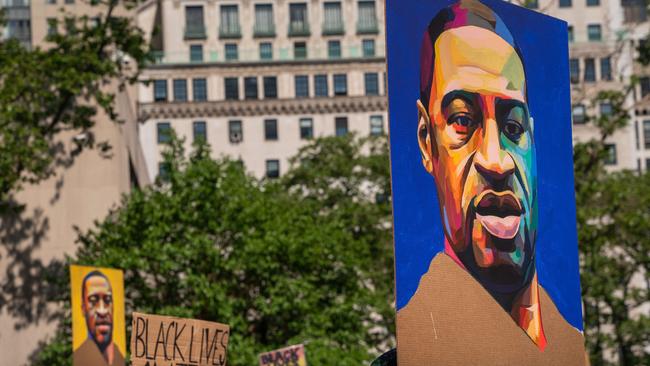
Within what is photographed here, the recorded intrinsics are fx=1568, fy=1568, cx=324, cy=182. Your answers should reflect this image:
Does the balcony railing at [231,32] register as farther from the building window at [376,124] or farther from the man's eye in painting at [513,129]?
the man's eye in painting at [513,129]

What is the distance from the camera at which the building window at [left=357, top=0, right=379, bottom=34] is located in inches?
4678

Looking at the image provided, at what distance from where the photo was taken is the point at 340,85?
383ft

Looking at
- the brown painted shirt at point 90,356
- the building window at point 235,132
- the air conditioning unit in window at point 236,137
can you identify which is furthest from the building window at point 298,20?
the brown painted shirt at point 90,356

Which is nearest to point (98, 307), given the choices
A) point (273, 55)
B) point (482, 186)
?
point (482, 186)

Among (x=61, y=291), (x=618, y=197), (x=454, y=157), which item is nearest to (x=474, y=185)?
(x=454, y=157)

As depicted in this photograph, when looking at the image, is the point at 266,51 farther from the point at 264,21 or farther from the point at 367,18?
the point at 367,18

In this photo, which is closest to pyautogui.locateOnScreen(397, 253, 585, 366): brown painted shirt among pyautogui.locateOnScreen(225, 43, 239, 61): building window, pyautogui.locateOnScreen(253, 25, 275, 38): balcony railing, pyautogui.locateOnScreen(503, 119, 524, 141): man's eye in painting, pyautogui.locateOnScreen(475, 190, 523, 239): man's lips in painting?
pyautogui.locateOnScreen(475, 190, 523, 239): man's lips in painting

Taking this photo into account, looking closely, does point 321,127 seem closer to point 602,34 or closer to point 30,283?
point 602,34

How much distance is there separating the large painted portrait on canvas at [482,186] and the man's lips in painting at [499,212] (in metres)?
0.01

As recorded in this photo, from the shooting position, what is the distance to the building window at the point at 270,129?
379 ft

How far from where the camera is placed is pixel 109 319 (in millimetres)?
31484

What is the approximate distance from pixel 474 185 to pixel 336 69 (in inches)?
3949

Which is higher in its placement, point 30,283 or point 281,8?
point 281,8

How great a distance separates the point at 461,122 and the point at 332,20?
103 m
